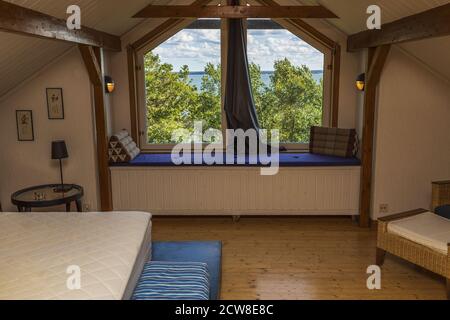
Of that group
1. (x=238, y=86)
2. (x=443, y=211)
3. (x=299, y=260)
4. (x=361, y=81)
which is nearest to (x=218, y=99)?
(x=238, y=86)

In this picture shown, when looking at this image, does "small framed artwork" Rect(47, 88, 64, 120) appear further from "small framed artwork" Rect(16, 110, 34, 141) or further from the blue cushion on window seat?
the blue cushion on window seat

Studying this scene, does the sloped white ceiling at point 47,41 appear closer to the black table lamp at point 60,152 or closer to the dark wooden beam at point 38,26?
the dark wooden beam at point 38,26

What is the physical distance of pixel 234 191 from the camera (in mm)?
4797

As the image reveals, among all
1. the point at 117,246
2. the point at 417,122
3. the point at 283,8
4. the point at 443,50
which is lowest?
the point at 117,246

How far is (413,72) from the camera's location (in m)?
4.32

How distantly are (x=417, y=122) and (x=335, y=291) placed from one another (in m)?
2.19

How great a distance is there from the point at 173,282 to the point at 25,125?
2.87m

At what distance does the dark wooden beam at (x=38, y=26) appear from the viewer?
248cm

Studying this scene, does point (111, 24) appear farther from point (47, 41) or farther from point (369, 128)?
point (369, 128)

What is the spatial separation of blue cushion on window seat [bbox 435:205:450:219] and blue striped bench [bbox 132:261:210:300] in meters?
2.20
